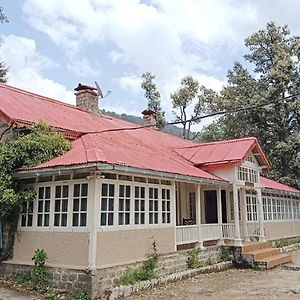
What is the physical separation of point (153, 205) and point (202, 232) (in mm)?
3241

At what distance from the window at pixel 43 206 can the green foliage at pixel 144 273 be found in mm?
2474

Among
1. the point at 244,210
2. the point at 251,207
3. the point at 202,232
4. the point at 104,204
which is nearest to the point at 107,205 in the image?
the point at 104,204

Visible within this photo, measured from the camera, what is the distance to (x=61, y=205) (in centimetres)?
988

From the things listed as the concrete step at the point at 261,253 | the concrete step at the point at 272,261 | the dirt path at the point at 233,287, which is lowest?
the dirt path at the point at 233,287

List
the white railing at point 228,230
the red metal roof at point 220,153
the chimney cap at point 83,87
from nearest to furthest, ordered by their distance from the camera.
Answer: the red metal roof at point 220,153, the white railing at point 228,230, the chimney cap at point 83,87

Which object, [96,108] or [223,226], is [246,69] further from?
[223,226]

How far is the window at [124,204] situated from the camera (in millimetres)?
9969

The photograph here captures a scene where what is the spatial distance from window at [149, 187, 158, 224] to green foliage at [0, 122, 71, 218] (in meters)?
2.87

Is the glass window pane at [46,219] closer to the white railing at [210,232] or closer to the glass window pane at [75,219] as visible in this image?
the glass window pane at [75,219]

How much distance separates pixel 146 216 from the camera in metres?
10.8

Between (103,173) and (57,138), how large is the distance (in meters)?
2.47

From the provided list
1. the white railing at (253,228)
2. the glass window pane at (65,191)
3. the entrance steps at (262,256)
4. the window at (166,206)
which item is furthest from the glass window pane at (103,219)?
the white railing at (253,228)

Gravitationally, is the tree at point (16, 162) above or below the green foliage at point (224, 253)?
above

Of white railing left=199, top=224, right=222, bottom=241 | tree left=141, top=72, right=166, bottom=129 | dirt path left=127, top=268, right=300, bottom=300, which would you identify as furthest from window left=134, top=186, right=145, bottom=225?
tree left=141, top=72, right=166, bottom=129
